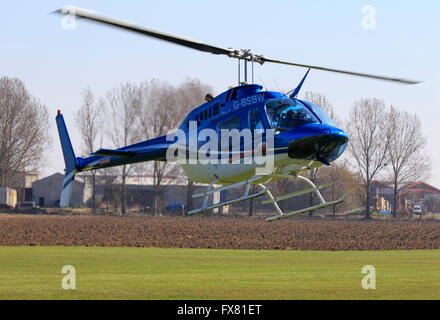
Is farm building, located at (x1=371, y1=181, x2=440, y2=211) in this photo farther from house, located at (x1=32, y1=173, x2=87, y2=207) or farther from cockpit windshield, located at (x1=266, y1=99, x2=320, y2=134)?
cockpit windshield, located at (x1=266, y1=99, x2=320, y2=134)

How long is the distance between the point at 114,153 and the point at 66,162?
4110 mm

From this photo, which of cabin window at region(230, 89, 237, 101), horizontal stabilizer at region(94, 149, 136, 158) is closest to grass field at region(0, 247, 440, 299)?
horizontal stabilizer at region(94, 149, 136, 158)

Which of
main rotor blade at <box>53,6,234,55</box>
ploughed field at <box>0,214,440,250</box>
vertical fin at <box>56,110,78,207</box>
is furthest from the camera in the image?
ploughed field at <box>0,214,440,250</box>

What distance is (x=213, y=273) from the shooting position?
26.1 metres

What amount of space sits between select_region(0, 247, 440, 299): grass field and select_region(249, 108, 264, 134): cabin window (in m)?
4.73

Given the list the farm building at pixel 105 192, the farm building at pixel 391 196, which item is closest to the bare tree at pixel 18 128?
the farm building at pixel 105 192

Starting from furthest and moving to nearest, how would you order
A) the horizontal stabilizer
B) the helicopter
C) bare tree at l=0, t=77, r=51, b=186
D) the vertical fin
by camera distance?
bare tree at l=0, t=77, r=51, b=186 < the vertical fin < the horizontal stabilizer < the helicopter

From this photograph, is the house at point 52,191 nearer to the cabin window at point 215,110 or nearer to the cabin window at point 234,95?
the cabin window at point 215,110

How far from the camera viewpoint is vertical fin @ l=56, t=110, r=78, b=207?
Result: 24531 millimetres

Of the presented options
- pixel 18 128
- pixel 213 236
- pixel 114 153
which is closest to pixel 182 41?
pixel 114 153

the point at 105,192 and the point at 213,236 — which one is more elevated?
the point at 105,192

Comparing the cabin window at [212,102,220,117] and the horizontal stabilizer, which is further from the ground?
the cabin window at [212,102,220,117]

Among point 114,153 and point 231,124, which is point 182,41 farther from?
point 114,153
